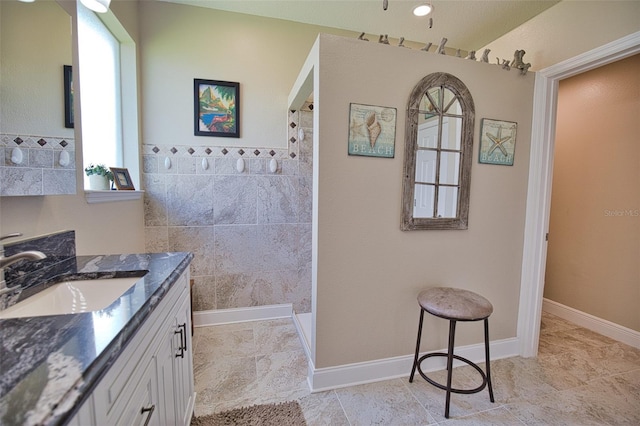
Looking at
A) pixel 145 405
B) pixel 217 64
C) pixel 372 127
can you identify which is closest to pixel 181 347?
pixel 145 405

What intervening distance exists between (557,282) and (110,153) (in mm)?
4371

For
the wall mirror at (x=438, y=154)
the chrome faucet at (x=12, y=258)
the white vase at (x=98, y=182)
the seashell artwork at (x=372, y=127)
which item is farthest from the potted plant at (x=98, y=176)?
the wall mirror at (x=438, y=154)

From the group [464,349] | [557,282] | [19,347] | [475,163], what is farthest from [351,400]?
[557,282]

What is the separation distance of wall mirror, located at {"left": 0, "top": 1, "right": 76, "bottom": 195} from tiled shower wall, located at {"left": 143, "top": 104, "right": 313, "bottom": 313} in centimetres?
110

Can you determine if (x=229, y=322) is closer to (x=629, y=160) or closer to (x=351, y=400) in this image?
(x=351, y=400)

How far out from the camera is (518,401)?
1.74m

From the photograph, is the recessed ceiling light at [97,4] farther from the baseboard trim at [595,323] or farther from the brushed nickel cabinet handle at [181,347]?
the baseboard trim at [595,323]

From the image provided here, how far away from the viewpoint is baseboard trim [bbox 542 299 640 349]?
239 cm

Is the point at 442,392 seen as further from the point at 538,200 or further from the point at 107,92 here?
the point at 107,92

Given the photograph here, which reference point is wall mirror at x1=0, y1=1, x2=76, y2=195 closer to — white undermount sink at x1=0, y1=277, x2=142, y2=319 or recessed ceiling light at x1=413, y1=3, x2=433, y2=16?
white undermount sink at x1=0, y1=277, x2=142, y2=319

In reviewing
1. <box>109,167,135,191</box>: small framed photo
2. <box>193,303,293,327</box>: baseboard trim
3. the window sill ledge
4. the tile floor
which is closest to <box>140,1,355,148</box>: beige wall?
<box>109,167,135,191</box>: small framed photo

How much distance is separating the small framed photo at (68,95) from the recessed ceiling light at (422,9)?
2.42 metres

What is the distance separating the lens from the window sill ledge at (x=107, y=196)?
1600mm

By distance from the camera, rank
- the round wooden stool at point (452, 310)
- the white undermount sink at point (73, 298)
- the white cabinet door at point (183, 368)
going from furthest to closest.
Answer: the round wooden stool at point (452, 310) < the white cabinet door at point (183, 368) < the white undermount sink at point (73, 298)
